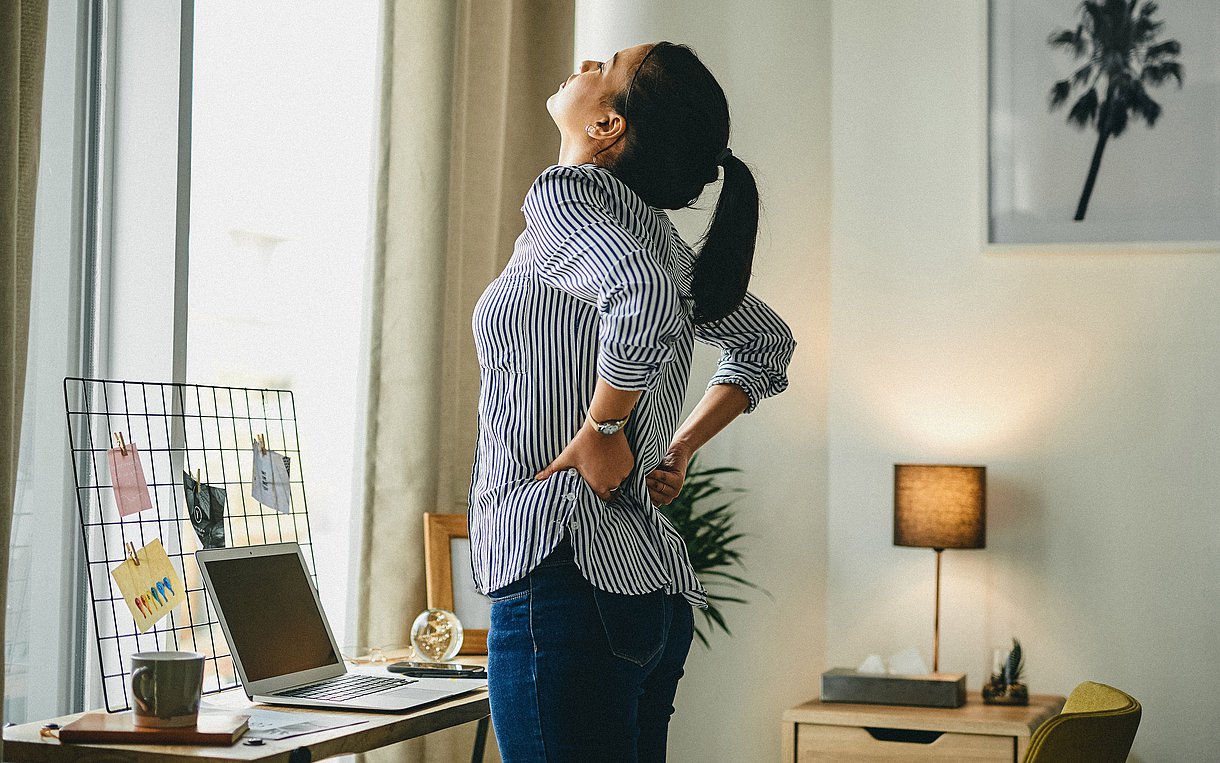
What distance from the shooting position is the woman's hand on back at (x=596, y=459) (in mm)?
1268

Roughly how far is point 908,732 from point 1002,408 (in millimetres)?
961

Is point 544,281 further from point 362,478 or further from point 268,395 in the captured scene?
point 268,395

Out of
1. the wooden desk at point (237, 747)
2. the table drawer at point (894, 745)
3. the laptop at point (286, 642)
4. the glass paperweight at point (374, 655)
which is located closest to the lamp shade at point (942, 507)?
the table drawer at point (894, 745)

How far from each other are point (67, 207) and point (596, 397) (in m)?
1.35

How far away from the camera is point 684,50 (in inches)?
53.9

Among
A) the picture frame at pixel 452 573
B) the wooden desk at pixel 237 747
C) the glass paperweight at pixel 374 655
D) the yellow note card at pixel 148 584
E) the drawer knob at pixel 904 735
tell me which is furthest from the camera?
the drawer knob at pixel 904 735

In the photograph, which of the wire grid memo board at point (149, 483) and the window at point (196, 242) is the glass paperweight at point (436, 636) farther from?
the window at point (196, 242)

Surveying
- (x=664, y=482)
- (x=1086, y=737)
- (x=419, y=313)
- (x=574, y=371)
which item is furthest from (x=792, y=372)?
(x=574, y=371)

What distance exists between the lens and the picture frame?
8.53 feet

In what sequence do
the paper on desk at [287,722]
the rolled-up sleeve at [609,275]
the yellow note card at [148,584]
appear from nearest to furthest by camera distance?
the rolled-up sleeve at [609,275] → the paper on desk at [287,722] → the yellow note card at [148,584]

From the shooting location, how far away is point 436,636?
2270mm

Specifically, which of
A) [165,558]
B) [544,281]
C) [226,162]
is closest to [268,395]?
[226,162]

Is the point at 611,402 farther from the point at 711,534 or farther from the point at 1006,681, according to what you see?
the point at 1006,681

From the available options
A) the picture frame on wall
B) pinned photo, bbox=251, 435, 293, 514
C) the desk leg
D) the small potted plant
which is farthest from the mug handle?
the picture frame on wall
